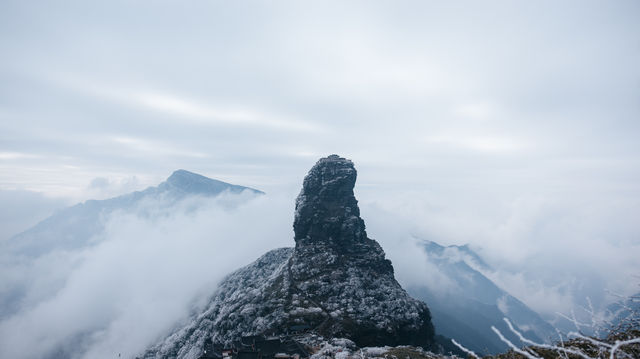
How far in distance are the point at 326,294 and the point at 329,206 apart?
47.5m

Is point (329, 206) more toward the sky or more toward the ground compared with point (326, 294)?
more toward the sky

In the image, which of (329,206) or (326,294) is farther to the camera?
(329,206)

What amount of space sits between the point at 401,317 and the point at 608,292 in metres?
93.9

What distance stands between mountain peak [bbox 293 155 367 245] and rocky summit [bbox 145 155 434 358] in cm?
49

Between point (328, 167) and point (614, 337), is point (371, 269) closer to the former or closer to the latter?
point (328, 167)

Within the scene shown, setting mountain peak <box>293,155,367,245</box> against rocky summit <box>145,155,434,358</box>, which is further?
mountain peak <box>293,155,367,245</box>

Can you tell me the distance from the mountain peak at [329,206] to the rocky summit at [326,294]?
0.49m

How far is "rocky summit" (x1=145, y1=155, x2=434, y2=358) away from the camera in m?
98.4

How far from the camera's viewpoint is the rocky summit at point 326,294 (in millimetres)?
98375

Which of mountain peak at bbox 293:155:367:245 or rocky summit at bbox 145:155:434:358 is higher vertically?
mountain peak at bbox 293:155:367:245

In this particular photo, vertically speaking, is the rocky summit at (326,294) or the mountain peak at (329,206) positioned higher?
the mountain peak at (329,206)

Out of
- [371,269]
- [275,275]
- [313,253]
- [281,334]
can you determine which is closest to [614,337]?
[281,334]

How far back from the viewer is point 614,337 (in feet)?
102

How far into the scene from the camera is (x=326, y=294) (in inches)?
4387
